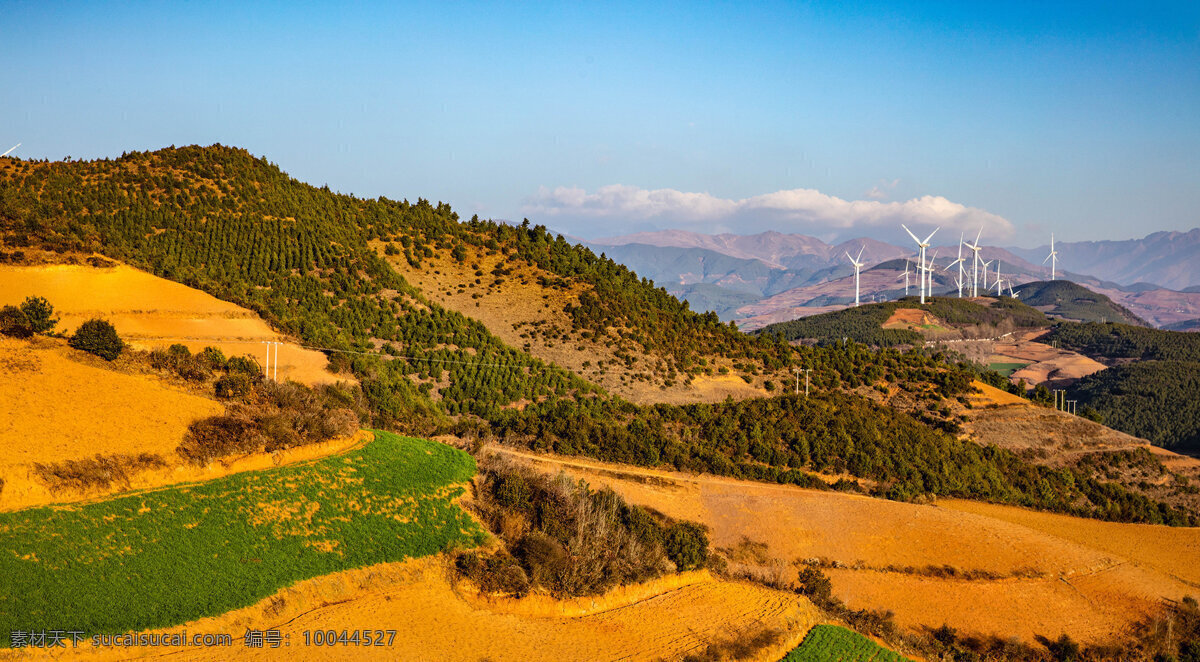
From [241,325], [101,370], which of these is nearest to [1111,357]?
[241,325]

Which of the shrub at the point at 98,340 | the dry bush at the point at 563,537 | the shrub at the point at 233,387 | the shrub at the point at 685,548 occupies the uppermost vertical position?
the shrub at the point at 98,340

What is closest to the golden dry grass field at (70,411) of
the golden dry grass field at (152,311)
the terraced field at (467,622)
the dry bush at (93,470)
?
the dry bush at (93,470)

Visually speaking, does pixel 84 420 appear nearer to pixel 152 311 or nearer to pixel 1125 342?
pixel 152 311

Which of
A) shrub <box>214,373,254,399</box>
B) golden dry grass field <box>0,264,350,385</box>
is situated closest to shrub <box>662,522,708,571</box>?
shrub <box>214,373,254,399</box>

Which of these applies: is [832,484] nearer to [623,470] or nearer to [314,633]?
[623,470]

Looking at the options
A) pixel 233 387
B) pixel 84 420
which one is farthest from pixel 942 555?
pixel 84 420

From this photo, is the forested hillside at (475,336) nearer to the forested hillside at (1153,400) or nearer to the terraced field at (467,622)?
the terraced field at (467,622)

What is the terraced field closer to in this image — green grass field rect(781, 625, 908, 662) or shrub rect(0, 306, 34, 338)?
green grass field rect(781, 625, 908, 662)
